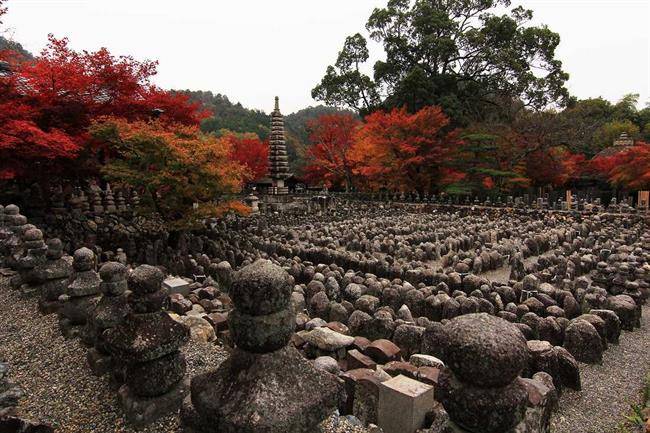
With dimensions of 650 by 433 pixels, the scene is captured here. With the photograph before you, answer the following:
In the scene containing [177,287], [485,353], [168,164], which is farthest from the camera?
[168,164]

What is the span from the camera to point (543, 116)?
1005 inches

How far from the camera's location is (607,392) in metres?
4.64

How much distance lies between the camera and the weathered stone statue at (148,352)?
9.02ft

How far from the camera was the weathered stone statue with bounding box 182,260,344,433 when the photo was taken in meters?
1.89

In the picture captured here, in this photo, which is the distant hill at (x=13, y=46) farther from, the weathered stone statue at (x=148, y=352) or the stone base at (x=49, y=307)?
the weathered stone statue at (x=148, y=352)

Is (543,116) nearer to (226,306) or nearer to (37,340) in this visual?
(226,306)

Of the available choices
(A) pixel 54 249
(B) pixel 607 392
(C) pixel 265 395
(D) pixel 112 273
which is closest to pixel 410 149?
(B) pixel 607 392

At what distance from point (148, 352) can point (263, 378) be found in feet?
3.91

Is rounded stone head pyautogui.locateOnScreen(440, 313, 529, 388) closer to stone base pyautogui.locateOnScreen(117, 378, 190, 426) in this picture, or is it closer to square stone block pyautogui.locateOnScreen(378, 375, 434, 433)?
square stone block pyautogui.locateOnScreen(378, 375, 434, 433)

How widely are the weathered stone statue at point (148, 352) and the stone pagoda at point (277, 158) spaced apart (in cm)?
2465

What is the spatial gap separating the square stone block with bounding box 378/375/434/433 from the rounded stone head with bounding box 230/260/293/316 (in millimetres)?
1799

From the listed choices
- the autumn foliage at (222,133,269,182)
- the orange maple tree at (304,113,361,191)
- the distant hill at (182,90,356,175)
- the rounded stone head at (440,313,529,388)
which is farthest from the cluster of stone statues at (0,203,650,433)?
the distant hill at (182,90,356,175)

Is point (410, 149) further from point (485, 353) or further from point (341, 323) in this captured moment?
point (485, 353)

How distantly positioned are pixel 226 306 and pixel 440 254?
315 inches
